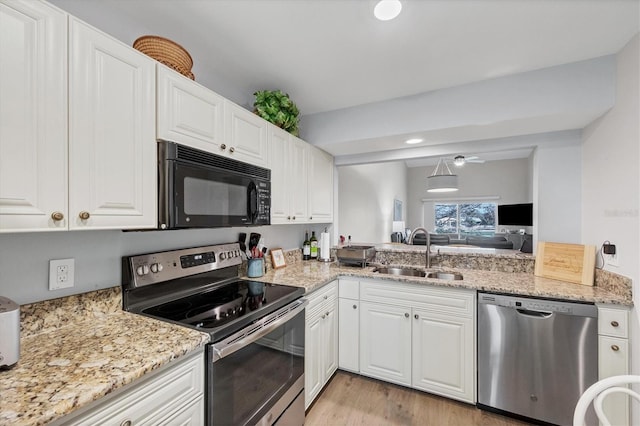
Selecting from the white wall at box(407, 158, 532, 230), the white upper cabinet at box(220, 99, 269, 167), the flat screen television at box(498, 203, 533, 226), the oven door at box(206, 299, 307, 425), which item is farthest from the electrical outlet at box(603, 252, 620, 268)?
the white wall at box(407, 158, 532, 230)

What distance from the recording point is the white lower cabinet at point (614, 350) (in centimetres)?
150

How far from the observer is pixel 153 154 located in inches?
46.5

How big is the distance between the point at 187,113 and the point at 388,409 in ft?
7.45

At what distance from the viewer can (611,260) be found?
1.68m

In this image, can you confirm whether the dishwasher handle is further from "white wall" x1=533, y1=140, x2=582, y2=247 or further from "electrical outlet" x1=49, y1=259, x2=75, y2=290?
"electrical outlet" x1=49, y1=259, x2=75, y2=290

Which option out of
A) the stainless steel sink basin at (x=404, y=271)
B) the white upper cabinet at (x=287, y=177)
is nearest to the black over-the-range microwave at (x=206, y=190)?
the white upper cabinet at (x=287, y=177)

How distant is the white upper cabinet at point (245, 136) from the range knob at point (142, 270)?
2.45 ft

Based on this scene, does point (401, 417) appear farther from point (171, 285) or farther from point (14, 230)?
point (14, 230)

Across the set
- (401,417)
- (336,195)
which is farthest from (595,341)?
(336,195)

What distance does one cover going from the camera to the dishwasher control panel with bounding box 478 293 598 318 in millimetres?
1581

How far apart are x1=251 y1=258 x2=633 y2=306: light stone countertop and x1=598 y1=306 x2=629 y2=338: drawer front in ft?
0.21

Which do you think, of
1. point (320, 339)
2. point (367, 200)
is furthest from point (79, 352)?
point (367, 200)

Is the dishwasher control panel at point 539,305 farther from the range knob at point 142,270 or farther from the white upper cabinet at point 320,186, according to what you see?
the range knob at point 142,270

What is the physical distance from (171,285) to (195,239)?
32 centimetres
